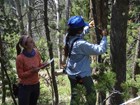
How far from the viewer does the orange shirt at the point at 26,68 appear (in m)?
5.11

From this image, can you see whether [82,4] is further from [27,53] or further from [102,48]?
[102,48]

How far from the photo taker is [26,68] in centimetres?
516

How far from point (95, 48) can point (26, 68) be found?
4.55 feet

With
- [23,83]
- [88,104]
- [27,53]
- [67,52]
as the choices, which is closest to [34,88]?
[23,83]

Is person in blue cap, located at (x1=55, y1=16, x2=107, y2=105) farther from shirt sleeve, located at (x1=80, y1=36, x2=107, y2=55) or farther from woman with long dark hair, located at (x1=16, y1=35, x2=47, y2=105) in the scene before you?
woman with long dark hair, located at (x1=16, y1=35, x2=47, y2=105)

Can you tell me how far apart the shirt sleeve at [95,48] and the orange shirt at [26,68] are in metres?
1.15

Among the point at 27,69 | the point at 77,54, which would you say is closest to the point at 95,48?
the point at 77,54

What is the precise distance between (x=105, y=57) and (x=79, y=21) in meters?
3.10

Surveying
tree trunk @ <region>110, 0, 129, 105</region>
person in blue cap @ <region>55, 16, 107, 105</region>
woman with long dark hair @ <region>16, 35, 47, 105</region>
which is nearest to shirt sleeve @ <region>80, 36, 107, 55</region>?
person in blue cap @ <region>55, 16, 107, 105</region>

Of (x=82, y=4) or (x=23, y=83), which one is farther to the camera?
(x=82, y=4)

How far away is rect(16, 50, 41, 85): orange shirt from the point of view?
5.11 metres

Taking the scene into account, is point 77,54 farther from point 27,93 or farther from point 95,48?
point 27,93

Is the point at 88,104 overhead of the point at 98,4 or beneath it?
beneath

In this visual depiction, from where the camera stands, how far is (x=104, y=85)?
3607mm
